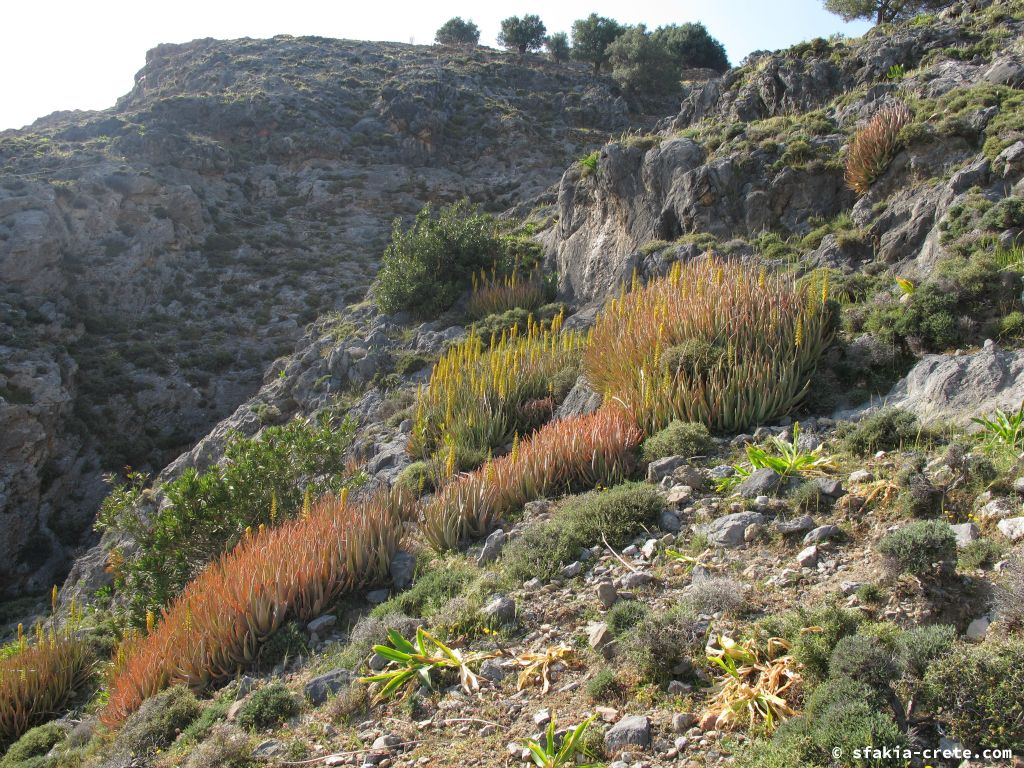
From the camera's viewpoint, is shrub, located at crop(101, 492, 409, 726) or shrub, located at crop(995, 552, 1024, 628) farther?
shrub, located at crop(101, 492, 409, 726)

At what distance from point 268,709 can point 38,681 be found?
12.5 feet

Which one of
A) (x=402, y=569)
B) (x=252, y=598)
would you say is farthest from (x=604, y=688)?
(x=252, y=598)

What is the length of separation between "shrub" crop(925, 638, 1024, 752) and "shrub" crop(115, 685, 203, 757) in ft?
14.0

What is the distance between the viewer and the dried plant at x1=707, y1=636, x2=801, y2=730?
3.12m

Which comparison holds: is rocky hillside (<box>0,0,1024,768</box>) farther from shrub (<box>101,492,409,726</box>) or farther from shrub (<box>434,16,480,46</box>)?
shrub (<box>434,16,480,46</box>)

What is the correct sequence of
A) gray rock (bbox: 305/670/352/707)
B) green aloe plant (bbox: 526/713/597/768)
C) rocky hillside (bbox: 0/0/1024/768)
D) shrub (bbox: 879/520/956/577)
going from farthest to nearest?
gray rock (bbox: 305/670/352/707) < shrub (bbox: 879/520/956/577) < rocky hillside (bbox: 0/0/1024/768) < green aloe plant (bbox: 526/713/597/768)

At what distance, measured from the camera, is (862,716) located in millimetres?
2793

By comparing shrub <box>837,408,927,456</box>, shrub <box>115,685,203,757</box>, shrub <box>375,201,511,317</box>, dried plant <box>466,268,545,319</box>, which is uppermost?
shrub <box>375,201,511,317</box>

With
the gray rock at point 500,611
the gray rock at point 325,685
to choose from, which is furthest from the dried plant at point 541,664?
the gray rock at point 325,685

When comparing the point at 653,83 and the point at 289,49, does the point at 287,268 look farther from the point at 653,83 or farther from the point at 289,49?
the point at 653,83

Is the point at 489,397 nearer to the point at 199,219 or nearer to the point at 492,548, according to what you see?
the point at 492,548

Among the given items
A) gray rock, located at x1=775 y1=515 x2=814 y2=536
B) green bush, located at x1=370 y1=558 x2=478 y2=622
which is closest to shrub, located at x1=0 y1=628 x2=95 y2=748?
green bush, located at x1=370 y1=558 x2=478 y2=622

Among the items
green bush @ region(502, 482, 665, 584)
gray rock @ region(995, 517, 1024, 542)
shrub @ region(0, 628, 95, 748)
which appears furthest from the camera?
shrub @ region(0, 628, 95, 748)

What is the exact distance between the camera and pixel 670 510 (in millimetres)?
5508
